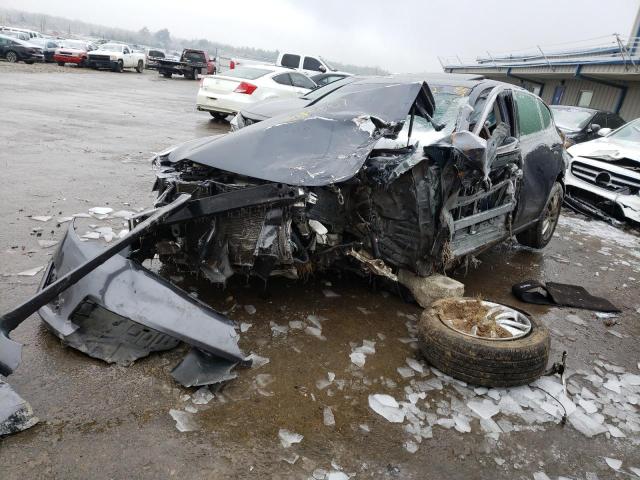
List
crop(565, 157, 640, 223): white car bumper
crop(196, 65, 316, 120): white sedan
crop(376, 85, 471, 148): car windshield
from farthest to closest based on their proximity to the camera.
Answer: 1. crop(196, 65, 316, 120): white sedan
2. crop(565, 157, 640, 223): white car bumper
3. crop(376, 85, 471, 148): car windshield

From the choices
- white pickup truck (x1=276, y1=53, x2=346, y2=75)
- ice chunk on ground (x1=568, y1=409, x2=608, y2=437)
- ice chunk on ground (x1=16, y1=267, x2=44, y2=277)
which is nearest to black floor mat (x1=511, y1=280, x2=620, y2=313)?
ice chunk on ground (x1=568, y1=409, x2=608, y2=437)

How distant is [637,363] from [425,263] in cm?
172

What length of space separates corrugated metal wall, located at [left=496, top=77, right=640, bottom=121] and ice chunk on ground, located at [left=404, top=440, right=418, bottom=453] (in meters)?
19.6

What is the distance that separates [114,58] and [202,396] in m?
30.0

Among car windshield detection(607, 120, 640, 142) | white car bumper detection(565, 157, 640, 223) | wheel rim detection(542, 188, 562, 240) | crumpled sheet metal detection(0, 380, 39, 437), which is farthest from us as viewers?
car windshield detection(607, 120, 640, 142)

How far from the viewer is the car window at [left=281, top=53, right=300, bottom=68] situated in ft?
56.6

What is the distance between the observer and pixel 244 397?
268 centimetres

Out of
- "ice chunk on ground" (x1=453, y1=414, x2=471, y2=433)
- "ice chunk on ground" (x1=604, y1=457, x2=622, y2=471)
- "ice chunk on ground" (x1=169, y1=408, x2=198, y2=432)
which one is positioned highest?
"ice chunk on ground" (x1=604, y1=457, x2=622, y2=471)

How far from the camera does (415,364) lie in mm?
3250

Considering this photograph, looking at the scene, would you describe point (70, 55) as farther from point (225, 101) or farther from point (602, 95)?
point (602, 95)

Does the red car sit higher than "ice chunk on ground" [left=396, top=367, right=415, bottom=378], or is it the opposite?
the red car

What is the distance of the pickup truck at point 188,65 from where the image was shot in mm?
30042

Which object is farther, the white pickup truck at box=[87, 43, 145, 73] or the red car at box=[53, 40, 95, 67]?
the white pickup truck at box=[87, 43, 145, 73]

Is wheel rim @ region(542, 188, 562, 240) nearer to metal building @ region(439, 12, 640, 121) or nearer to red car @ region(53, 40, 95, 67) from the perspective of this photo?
metal building @ region(439, 12, 640, 121)
